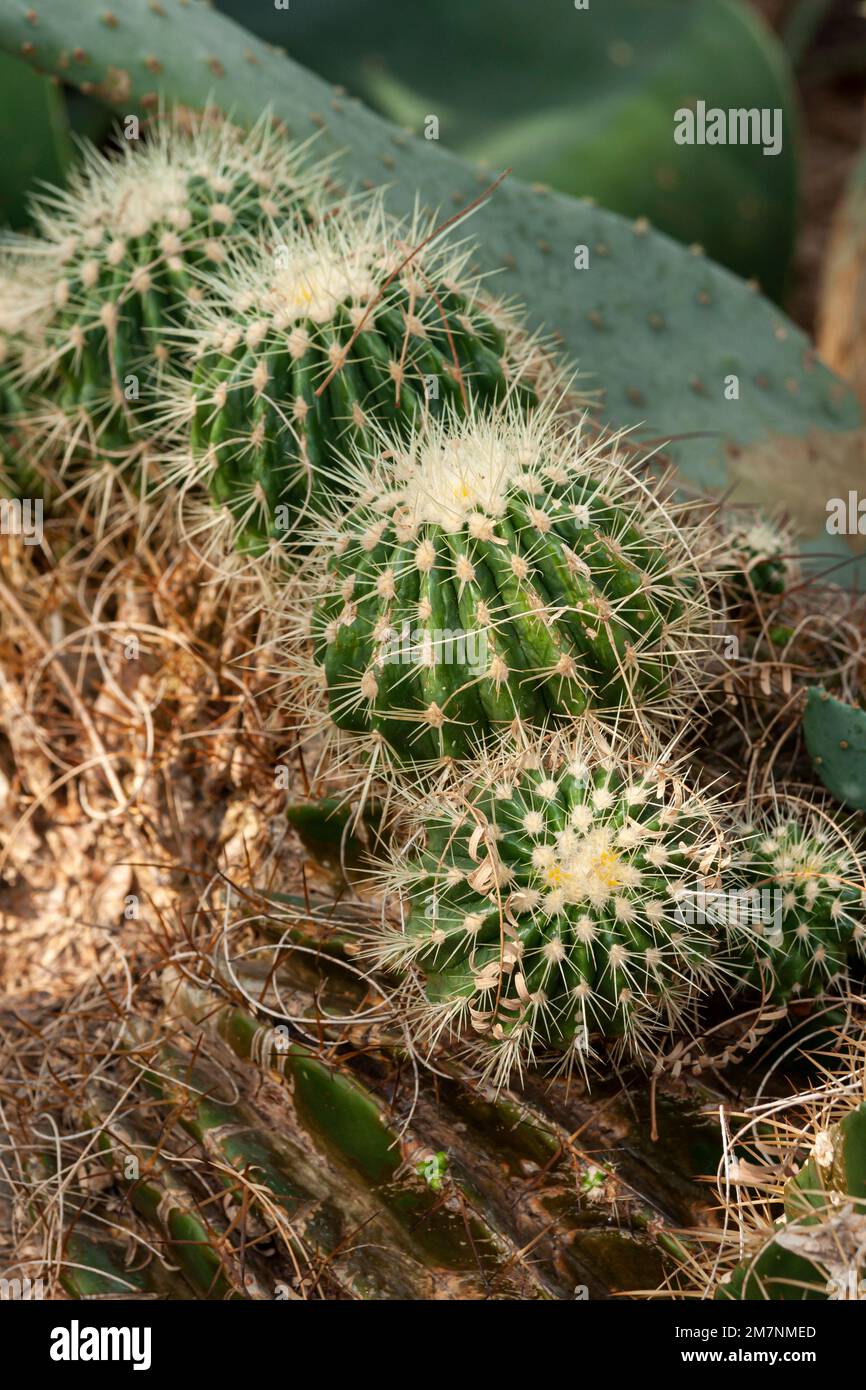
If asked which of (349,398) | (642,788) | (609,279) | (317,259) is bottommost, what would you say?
(642,788)

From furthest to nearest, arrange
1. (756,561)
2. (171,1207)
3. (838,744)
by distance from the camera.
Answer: (756,561) < (838,744) < (171,1207)

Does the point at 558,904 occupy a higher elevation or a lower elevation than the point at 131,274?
lower

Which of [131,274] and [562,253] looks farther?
[562,253]

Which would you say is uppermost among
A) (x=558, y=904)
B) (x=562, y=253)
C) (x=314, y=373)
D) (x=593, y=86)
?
(x=593, y=86)

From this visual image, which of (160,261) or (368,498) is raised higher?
(160,261)

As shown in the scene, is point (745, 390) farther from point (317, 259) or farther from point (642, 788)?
point (642, 788)

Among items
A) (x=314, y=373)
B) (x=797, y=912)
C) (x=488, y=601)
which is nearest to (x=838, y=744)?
(x=797, y=912)

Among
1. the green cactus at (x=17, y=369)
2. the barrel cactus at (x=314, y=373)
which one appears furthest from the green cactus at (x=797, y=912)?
the green cactus at (x=17, y=369)

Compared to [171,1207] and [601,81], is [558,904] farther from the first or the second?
[601,81]

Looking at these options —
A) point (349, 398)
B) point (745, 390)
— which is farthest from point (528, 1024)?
point (745, 390)
